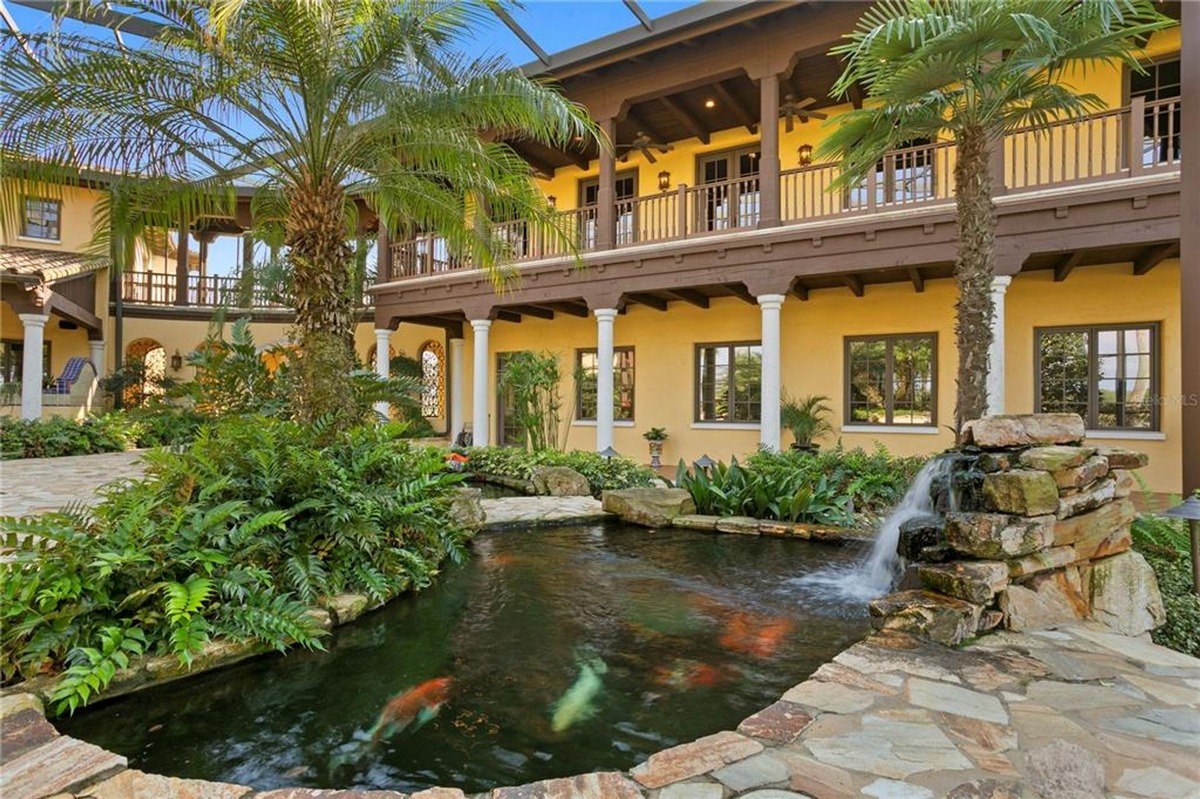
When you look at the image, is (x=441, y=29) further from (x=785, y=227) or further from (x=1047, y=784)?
(x=1047, y=784)

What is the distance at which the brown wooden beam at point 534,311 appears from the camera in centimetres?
1230

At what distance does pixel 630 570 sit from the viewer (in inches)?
191

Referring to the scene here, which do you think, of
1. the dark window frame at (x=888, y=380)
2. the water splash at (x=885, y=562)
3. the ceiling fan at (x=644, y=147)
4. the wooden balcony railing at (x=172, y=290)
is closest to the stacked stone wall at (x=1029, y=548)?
the water splash at (x=885, y=562)

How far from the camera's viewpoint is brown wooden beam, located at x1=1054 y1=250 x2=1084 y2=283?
25.4 feet

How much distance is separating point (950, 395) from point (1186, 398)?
3385 millimetres

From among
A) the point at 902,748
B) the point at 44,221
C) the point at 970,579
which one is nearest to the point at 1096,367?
the point at 970,579

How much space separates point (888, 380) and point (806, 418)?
1371 mm

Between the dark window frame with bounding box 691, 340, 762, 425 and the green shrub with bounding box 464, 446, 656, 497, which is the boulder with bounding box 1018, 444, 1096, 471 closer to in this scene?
the green shrub with bounding box 464, 446, 656, 497

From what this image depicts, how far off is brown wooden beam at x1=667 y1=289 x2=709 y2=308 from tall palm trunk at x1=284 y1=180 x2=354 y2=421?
19.0 ft

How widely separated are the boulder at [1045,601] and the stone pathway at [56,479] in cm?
652

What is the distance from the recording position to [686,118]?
10398 mm

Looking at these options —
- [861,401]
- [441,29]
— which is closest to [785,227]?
[861,401]

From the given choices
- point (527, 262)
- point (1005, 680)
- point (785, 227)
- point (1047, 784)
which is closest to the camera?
point (1047, 784)

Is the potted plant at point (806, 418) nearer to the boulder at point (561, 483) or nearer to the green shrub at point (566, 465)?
the green shrub at point (566, 465)
